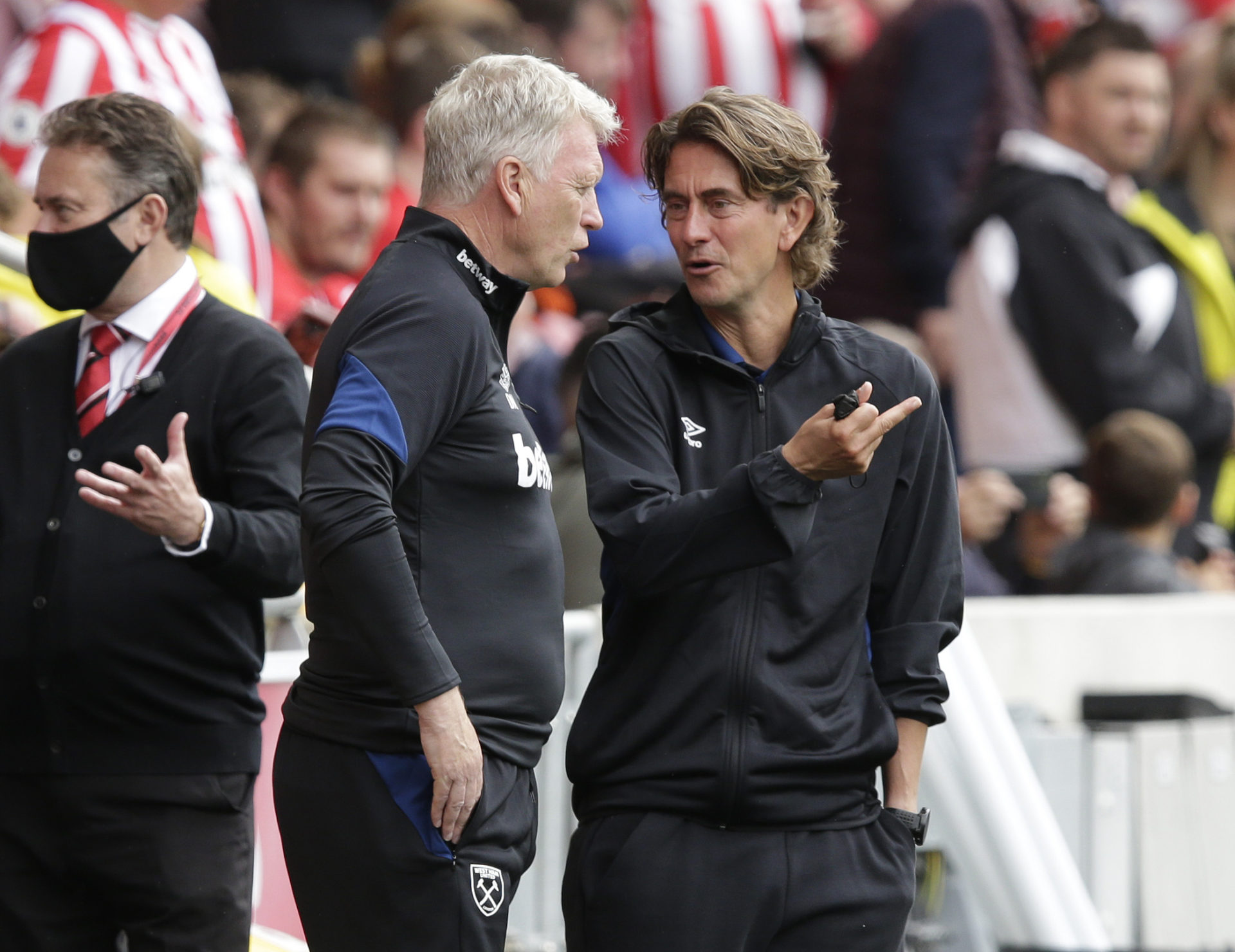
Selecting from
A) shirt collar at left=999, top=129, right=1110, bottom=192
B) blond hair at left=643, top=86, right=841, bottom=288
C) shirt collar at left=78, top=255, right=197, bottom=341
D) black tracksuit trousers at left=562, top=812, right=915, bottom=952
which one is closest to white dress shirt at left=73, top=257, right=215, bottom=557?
shirt collar at left=78, top=255, right=197, bottom=341

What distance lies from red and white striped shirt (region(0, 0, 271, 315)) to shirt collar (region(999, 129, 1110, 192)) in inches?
122

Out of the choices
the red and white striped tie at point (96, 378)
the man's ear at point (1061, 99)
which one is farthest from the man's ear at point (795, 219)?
the man's ear at point (1061, 99)

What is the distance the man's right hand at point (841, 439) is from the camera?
108 inches

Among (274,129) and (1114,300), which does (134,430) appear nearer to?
(274,129)

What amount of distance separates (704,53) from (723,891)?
597 cm

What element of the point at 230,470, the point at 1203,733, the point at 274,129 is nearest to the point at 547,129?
the point at 230,470

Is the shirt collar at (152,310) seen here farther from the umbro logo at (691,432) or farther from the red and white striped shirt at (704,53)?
the red and white striped shirt at (704,53)

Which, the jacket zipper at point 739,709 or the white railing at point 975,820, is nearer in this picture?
the jacket zipper at point 739,709

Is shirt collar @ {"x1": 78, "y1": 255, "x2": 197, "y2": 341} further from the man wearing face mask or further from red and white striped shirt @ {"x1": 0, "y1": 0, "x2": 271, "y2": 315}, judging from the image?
red and white striped shirt @ {"x1": 0, "y1": 0, "x2": 271, "y2": 315}

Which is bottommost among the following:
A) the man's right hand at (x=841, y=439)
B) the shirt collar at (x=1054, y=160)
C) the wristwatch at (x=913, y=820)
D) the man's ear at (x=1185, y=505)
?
the wristwatch at (x=913, y=820)

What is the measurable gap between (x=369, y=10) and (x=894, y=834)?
5.82 meters

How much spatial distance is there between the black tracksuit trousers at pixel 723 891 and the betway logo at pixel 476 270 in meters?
0.88

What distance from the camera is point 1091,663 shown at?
641cm

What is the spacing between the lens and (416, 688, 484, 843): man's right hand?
271cm
